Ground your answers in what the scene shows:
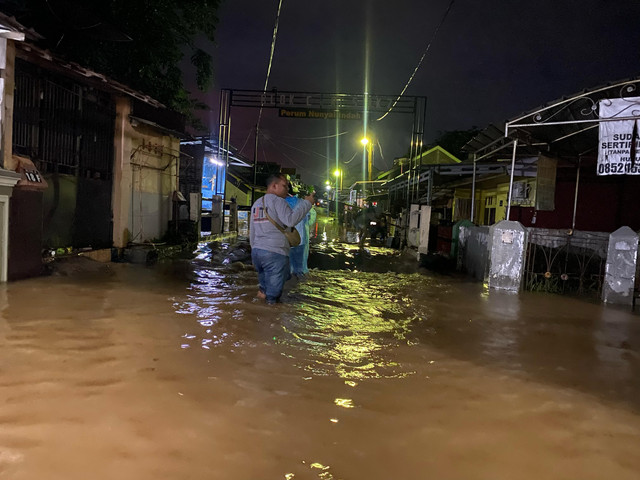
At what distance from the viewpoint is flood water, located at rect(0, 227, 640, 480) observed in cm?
259

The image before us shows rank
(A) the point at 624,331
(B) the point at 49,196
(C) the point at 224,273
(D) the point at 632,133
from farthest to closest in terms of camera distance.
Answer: (C) the point at 224,273 < (B) the point at 49,196 < (D) the point at 632,133 < (A) the point at 624,331

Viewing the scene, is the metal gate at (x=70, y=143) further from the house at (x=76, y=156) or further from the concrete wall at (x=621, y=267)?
the concrete wall at (x=621, y=267)

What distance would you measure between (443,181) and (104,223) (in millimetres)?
16430

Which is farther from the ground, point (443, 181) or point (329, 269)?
point (443, 181)

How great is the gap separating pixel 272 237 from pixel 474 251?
6761mm

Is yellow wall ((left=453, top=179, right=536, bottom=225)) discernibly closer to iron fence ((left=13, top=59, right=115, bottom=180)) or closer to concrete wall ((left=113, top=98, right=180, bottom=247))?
concrete wall ((left=113, top=98, right=180, bottom=247))

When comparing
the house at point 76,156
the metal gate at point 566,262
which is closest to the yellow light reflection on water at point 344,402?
the house at point 76,156

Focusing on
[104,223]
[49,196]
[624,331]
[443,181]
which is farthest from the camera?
[443,181]

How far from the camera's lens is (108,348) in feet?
14.1

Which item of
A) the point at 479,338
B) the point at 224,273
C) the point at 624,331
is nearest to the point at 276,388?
the point at 479,338

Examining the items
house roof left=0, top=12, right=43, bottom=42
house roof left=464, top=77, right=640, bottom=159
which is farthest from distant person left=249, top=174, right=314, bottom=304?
house roof left=464, top=77, right=640, bottom=159

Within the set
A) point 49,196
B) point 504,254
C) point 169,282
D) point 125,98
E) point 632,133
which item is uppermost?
point 125,98

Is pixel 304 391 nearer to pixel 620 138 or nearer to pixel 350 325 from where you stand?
pixel 350 325

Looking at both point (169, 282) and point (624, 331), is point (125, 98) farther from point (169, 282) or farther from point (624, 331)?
point (624, 331)
